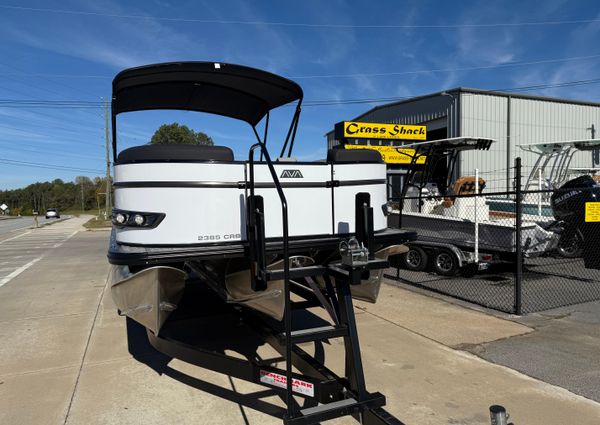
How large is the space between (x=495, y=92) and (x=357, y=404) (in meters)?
20.3

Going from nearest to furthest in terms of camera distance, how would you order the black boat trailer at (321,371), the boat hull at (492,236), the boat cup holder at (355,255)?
the black boat trailer at (321,371) → the boat cup holder at (355,255) → the boat hull at (492,236)

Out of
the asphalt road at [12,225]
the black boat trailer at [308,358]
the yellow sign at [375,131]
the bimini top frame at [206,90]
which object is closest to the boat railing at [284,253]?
the black boat trailer at [308,358]

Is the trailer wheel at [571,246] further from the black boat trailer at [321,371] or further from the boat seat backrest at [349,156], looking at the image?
the black boat trailer at [321,371]

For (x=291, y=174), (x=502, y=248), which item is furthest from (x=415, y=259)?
(x=291, y=174)

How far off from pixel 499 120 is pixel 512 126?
0.85 metres

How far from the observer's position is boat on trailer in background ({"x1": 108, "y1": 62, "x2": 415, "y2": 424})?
110 inches

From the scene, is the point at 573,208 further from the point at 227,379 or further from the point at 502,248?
the point at 227,379

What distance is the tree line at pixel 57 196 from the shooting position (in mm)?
107188

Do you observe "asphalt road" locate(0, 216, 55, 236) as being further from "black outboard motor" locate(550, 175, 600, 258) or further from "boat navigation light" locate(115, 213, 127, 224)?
"black outboard motor" locate(550, 175, 600, 258)

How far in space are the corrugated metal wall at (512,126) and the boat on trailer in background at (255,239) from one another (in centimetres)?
1695

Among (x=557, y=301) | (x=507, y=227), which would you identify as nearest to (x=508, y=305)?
(x=557, y=301)

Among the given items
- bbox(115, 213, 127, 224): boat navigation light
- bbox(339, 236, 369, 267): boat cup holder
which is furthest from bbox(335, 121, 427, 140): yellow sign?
bbox(339, 236, 369, 267): boat cup holder

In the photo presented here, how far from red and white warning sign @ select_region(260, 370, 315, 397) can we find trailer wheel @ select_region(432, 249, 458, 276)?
630 cm

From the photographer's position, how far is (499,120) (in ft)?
66.5
